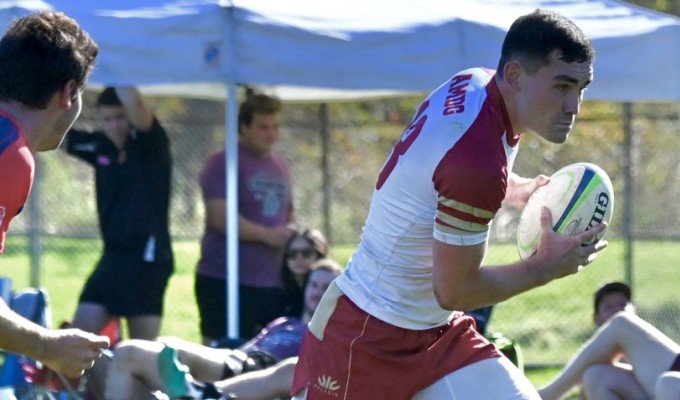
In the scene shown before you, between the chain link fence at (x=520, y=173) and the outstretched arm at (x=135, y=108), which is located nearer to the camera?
the outstretched arm at (x=135, y=108)

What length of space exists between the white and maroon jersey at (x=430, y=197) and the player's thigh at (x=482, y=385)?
18cm

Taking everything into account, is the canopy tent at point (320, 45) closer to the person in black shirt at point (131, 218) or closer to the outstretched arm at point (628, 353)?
the person in black shirt at point (131, 218)

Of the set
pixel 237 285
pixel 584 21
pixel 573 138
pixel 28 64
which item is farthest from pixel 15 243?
pixel 28 64

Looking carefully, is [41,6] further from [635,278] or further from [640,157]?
[640,157]

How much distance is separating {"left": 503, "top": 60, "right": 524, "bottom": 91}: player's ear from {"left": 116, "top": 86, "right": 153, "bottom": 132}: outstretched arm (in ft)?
12.8

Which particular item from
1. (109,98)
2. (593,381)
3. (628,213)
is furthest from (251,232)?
(628,213)

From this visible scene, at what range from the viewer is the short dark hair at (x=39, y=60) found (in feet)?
11.8

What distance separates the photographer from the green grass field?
10.3 meters

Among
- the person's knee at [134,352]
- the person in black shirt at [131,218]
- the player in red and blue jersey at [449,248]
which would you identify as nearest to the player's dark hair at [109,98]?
the person in black shirt at [131,218]

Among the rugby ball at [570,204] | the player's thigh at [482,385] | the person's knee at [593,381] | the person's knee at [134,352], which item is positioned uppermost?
the rugby ball at [570,204]

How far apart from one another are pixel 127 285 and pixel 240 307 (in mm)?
800

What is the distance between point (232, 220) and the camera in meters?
7.43

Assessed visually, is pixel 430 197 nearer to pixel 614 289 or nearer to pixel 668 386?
pixel 668 386

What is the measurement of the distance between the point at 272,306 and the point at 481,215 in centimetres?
437
